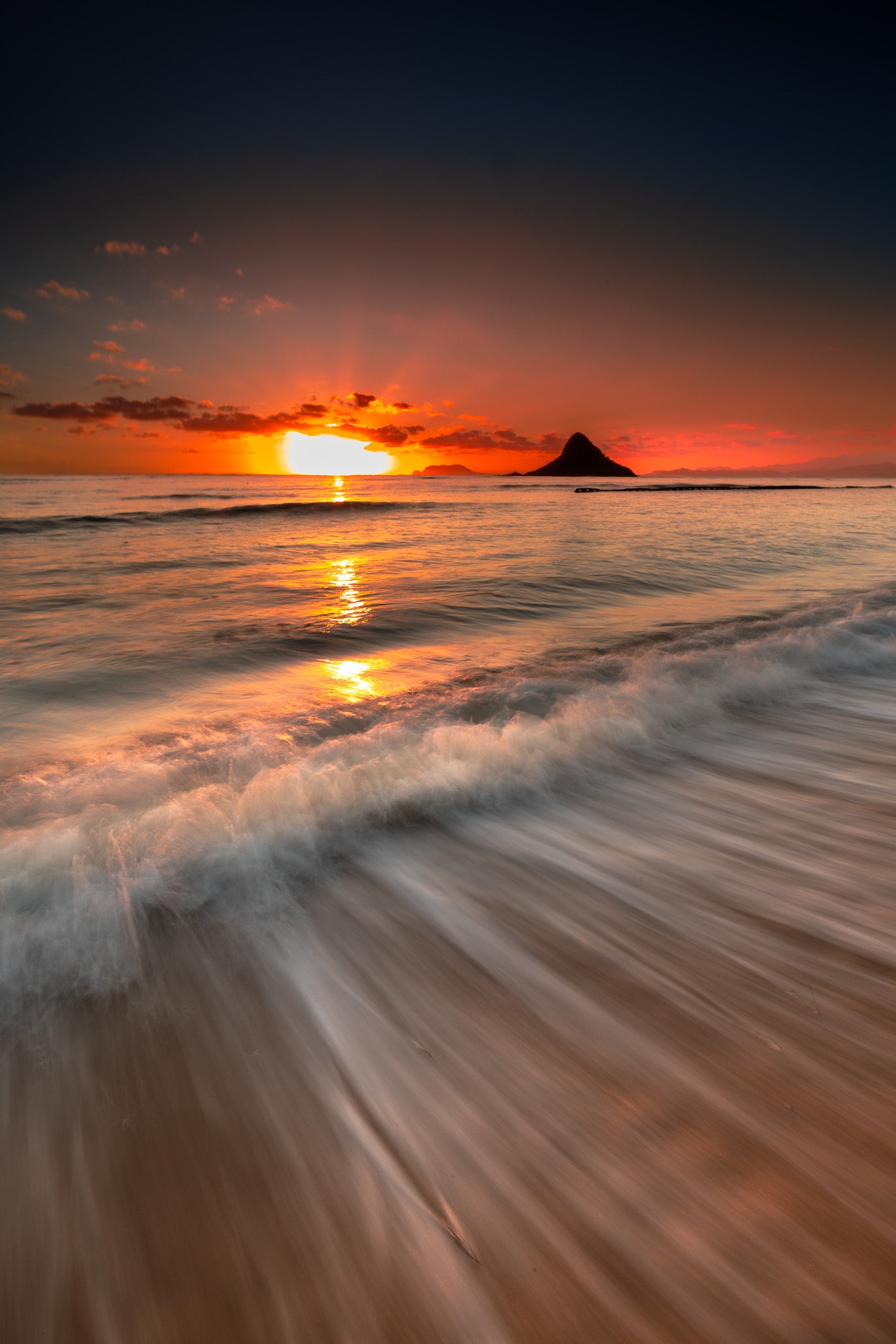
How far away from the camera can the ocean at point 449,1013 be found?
1.20 meters

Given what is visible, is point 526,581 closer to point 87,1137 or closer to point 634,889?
point 634,889

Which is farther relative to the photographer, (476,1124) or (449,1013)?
(449,1013)

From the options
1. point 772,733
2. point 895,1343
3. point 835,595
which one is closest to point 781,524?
point 835,595

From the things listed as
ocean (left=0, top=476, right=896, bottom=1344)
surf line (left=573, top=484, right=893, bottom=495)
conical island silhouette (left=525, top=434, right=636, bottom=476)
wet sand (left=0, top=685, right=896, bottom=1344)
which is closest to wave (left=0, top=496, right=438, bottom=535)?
ocean (left=0, top=476, right=896, bottom=1344)

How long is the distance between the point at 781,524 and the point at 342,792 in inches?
863

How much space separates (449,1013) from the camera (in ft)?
6.00

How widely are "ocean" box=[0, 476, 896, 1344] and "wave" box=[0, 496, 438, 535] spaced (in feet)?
58.4

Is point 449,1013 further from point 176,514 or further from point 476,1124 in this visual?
point 176,514

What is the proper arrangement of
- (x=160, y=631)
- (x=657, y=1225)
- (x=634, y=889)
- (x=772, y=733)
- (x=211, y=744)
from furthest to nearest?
(x=160, y=631), (x=772, y=733), (x=211, y=744), (x=634, y=889), (x=657, y=1225)

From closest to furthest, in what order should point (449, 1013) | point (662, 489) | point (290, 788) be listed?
point (449, 1013), point (290, 788), point (662, 489)

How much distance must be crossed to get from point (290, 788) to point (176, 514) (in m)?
24.3

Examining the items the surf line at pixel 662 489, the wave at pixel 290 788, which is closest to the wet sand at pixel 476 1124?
the wave at pixel 290 788

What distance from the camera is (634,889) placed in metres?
2.45

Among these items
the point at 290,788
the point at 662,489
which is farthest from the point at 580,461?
the point at 290,788
